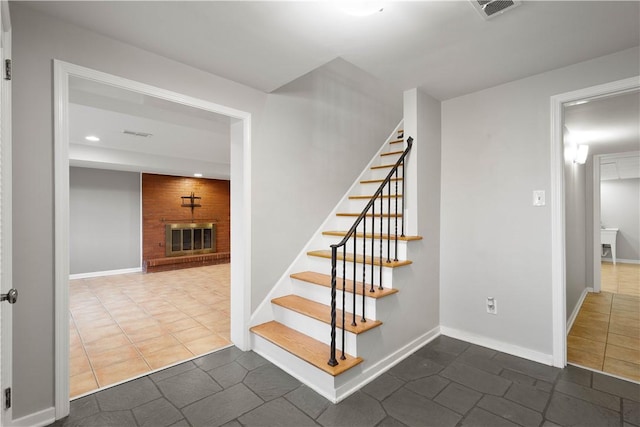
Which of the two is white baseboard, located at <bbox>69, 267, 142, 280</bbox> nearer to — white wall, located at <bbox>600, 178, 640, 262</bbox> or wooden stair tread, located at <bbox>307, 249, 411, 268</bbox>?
wooden stair tread, located at <bbox>307, 249, 411, 268</bbox>

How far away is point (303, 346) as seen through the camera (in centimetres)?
227

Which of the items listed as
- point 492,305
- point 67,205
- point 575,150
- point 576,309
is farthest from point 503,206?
point 67,205

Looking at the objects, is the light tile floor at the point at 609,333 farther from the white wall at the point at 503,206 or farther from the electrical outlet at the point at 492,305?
the electrical outlet at the point at 492,305

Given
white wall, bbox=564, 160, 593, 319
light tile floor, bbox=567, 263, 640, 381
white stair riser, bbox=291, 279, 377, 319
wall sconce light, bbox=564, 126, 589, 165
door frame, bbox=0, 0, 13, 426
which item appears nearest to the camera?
door frame, bbox=0, 0, 13, 426

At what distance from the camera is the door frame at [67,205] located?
5.76ft

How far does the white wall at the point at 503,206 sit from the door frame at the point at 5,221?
319cm

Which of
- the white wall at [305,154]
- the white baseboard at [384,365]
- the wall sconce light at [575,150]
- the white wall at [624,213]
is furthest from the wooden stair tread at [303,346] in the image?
the white wall at [624,213]

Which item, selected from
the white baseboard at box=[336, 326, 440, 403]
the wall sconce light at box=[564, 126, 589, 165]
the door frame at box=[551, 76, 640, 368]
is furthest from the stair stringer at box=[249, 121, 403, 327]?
the wall sconce light at box=[564, 126, 589, 165]

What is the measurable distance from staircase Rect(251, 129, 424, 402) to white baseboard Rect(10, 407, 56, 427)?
1320mm

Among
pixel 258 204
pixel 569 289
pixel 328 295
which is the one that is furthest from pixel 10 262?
pixel 569 289

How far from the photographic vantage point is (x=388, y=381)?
7.13ft

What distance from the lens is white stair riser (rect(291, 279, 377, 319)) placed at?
2.29 m

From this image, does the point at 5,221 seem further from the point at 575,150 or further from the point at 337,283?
the point at 575,150

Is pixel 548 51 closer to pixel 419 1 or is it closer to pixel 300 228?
pixel 419 1
